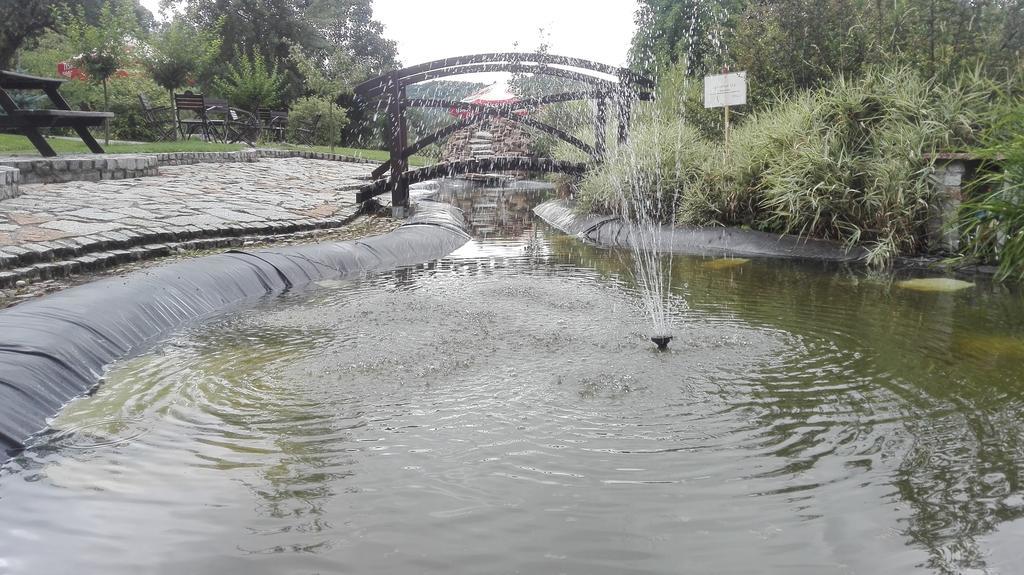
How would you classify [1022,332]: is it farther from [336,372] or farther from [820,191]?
[336,372]

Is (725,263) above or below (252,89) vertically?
below

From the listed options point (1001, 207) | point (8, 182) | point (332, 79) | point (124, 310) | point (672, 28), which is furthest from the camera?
point (332, 79)

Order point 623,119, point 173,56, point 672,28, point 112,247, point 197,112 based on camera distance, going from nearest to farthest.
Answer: point 112,247 → point 623,119 → point 173,56 → point 197,112 → point 672,28

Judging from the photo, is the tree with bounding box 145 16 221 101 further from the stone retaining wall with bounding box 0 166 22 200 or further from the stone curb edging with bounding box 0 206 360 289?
the stone curb edging with bounding box 0 206 360 289

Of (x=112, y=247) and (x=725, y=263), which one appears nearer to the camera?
(x=112, y=247)

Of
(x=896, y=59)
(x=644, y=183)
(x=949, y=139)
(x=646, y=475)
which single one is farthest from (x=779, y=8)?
(x=646, y=475)

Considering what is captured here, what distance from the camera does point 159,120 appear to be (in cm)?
1762

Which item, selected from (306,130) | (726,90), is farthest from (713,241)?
(306,130)

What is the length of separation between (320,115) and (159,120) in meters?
4.84

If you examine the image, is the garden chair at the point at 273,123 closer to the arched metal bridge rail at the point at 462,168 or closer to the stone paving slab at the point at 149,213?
the stone paving slab at the point at 149,213

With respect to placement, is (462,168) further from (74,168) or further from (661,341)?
(661,341)

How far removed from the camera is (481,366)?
398 centimetres

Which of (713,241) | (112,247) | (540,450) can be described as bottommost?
(540,450)

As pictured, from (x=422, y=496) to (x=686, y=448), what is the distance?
3.48ft
